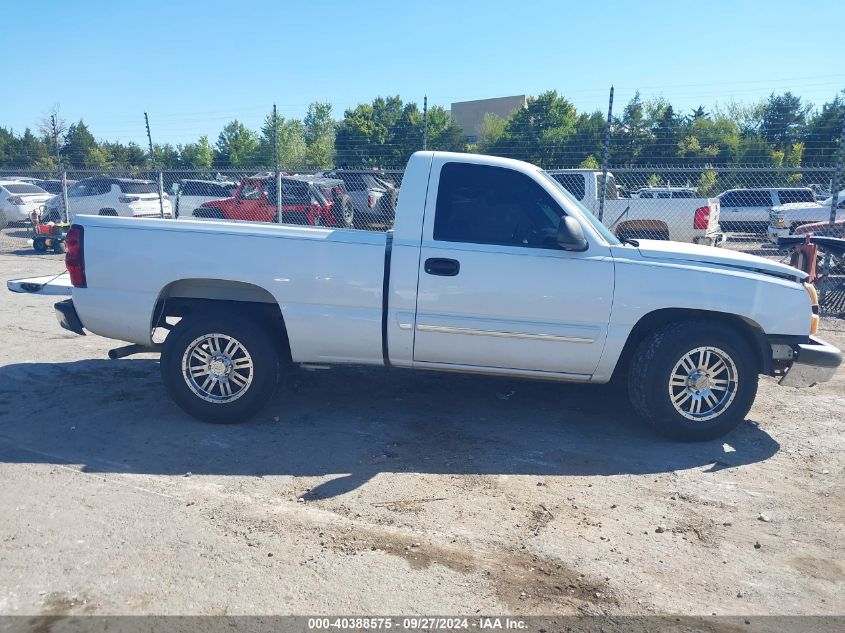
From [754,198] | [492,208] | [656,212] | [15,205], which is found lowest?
[15,205]

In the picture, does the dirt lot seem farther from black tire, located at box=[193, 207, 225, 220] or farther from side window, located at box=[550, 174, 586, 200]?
side window, located at box=[550, 174, 586, 200]

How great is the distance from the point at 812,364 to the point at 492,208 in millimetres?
2644

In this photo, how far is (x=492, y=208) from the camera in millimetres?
5211

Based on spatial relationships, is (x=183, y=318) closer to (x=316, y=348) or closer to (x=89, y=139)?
(x=316, y=348)

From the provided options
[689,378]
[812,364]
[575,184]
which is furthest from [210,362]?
[575,184]

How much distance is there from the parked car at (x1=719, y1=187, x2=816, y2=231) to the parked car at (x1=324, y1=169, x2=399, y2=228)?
1444 cm

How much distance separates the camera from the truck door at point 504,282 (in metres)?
5.04

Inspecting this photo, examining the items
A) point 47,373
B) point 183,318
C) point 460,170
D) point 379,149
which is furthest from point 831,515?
point 379,149

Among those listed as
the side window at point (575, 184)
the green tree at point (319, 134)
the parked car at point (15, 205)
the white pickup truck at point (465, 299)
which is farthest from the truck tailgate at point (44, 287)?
the green tree at point (319, 134)

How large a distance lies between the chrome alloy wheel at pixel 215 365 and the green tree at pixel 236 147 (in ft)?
93.5

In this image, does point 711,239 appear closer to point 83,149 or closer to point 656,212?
point 656,212

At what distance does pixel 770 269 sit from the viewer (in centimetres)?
521

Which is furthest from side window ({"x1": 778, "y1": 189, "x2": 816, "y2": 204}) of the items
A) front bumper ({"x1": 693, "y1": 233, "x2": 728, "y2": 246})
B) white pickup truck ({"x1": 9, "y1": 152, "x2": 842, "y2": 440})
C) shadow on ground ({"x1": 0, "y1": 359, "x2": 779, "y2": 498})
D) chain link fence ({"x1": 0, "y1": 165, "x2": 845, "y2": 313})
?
white pickup truck ({"x1": 9, "y1": 152, "x2": 842, "y2": 440})

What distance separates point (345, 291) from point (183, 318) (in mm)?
1346
